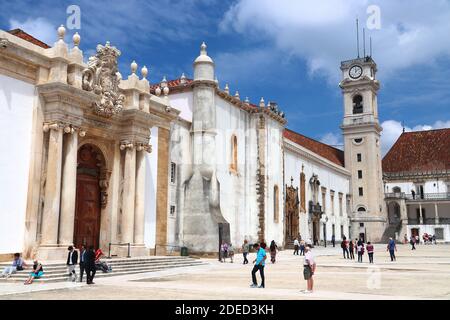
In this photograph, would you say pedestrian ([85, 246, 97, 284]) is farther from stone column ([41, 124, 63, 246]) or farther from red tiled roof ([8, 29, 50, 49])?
red tiled roof ([8, 29, 50, 49])

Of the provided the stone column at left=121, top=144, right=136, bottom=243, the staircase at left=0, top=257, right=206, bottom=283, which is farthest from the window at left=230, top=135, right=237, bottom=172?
the stone column at left=121, top=144, right=136, bottom=243

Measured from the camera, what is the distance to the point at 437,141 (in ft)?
256

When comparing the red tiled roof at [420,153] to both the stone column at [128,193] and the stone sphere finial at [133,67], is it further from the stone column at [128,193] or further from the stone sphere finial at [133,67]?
the stone column at [128,193]

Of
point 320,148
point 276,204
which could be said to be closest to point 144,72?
point 276,204

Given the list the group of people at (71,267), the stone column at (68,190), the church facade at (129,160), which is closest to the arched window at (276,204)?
the church facade at (129,160)

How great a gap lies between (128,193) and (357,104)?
171 feet

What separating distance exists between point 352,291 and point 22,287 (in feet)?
30.6

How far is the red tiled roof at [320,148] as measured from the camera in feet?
200

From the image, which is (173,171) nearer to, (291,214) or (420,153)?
(291,214)

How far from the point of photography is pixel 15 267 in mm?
16750

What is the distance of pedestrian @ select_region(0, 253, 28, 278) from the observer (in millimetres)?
16438

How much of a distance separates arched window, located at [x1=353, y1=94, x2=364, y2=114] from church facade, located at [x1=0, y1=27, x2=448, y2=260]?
23853mm
